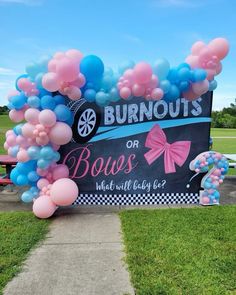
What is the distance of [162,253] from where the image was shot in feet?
14.5

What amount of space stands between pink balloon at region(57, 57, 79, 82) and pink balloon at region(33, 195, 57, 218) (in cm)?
206

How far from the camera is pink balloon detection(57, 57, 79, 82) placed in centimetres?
532


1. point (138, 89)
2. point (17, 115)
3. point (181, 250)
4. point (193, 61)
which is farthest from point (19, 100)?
point (181, 250)

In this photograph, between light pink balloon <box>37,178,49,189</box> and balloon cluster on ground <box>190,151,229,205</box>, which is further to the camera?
balloon cluster on ground <box>190,151,229,205</box>

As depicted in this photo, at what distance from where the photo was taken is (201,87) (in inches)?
243

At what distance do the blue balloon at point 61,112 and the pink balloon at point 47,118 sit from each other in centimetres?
18

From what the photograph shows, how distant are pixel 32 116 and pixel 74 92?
2.63 ft

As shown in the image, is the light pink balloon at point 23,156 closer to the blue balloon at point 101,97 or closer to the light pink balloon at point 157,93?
the blue balloon at point 101,97

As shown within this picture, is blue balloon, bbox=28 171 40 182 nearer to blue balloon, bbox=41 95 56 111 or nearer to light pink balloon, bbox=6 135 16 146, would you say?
light pink balloon, bbox=6 135 16 146

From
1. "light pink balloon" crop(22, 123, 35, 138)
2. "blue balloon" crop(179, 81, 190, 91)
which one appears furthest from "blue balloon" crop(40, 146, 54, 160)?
"blue balloon" crop(179, 81, 190, 91)

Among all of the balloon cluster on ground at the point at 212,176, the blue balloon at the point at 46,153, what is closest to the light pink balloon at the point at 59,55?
the blue balloon at the point at 46,153

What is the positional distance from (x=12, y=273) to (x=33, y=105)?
2921 millimetres

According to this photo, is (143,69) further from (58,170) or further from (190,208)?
(190,208)

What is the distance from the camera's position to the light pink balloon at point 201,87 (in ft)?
20.2
